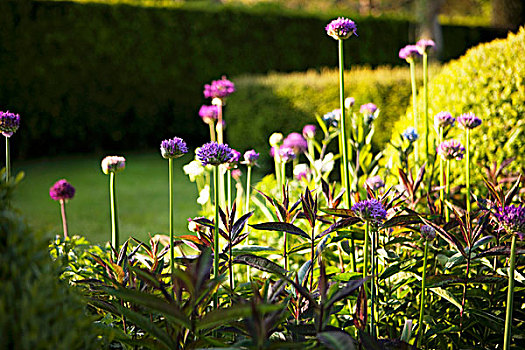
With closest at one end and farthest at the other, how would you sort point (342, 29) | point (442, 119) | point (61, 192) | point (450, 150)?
point (342, 29)
point (450, 150)
point (442, 119)
point (61, 192)

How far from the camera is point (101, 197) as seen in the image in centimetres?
596

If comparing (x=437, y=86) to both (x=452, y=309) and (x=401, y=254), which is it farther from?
(x=452, y=309)

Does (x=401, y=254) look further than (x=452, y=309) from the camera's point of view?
Yes

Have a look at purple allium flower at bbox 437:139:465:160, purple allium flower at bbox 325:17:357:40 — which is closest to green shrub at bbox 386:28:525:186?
purple allium flower at bbox 437:139:465:160

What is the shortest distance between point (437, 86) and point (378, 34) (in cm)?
922

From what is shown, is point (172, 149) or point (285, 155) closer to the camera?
point (172, 149)

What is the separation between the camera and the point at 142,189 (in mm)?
6441

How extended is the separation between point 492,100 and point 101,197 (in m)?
4.64

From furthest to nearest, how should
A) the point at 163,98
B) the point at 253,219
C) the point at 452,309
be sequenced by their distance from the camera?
1. the point at 163,98
2. the point at 253,219
3. the point at 452,309

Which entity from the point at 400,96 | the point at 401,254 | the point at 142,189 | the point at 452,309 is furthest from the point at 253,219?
the point at 400,96

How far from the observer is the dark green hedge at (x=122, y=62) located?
303 inches

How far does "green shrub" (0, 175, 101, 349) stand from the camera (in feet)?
2.55

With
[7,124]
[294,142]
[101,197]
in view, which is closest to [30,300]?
[7,124]

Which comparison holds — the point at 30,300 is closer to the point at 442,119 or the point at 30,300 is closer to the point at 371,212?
the point at 371,212
